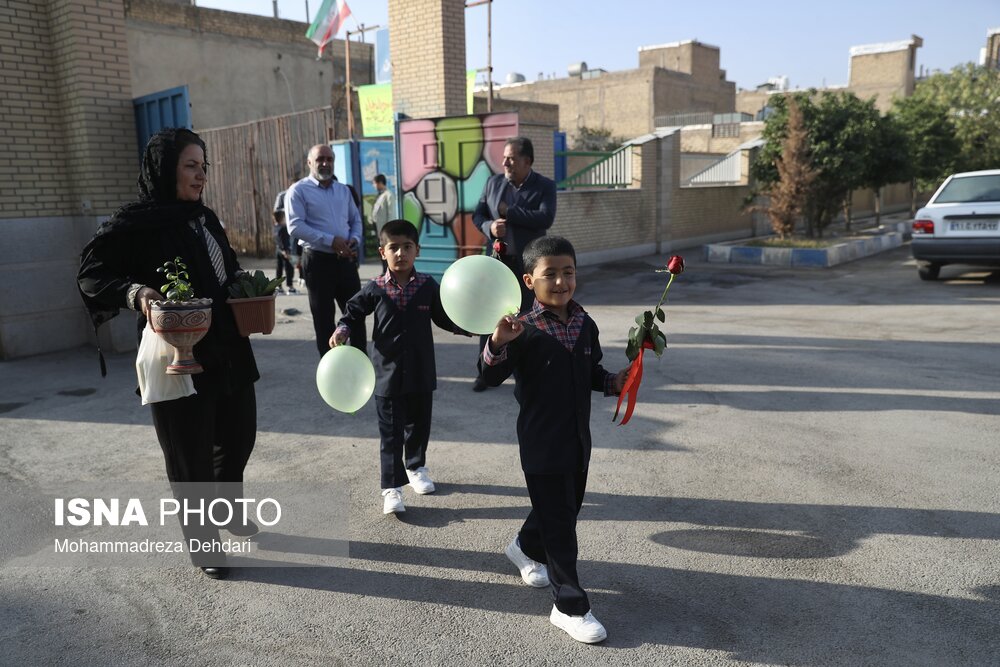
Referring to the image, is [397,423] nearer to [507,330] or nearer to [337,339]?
[337,339]

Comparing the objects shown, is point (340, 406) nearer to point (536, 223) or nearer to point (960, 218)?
point (536, 223)

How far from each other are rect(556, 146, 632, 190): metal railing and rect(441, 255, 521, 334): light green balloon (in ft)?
47.6

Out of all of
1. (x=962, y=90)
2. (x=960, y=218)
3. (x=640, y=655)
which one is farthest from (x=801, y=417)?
(x=962, y=90)

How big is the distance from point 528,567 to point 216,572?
56.0 inches

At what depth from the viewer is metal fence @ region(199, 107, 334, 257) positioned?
15430 millimetres

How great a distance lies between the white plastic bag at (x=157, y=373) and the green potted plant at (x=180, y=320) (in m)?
0.05

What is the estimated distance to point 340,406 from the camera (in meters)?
3.63

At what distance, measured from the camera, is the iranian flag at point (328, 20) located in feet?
51.8

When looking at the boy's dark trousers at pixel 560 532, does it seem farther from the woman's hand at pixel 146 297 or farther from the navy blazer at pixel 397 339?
the woman's hand at pixel 146 297

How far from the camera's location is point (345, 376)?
3.56 meters

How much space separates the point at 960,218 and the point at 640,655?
35.9 feet

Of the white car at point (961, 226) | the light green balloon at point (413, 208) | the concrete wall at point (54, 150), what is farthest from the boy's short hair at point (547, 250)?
the white car at point (961, 226)

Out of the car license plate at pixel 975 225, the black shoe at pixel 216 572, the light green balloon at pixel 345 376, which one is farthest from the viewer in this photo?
the car license plate at pixel 975 225

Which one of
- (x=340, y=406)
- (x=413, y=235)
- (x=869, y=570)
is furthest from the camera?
(x=413, y=235)
